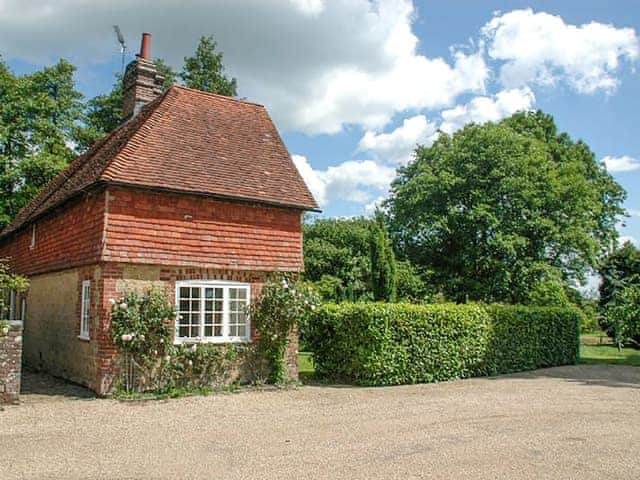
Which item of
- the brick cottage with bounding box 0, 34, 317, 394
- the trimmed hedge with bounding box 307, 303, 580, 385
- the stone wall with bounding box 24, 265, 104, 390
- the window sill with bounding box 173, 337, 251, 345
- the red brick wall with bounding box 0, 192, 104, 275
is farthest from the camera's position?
the trimmed hedge with bounding box 307, 303, 580, 385

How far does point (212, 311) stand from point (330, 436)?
17.4 ft

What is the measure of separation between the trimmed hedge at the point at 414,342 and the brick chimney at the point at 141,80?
9017mm

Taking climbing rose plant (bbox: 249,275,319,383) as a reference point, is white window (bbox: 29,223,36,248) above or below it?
above

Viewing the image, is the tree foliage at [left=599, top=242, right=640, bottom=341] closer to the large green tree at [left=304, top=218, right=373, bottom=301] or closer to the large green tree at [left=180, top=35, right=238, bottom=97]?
the large green tree at [left=304, top=218, right=373, bottom=301]

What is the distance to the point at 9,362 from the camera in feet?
33.9

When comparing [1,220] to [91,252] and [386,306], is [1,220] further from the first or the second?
[386,306]

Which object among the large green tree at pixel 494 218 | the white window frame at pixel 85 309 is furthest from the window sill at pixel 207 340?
the large green tree at pixel 494 218

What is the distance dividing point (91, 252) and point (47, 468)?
20.0ft

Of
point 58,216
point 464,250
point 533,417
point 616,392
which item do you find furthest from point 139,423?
point 464,250

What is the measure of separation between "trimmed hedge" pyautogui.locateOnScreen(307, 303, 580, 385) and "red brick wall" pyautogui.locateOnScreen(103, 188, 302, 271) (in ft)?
6.80

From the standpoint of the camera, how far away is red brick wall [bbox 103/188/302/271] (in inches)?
458

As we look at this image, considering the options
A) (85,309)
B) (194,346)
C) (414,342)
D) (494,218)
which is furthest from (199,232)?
(494,218)

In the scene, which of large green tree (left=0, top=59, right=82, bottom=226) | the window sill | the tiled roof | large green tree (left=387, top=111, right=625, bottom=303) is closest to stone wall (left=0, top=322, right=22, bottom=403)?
the window sill

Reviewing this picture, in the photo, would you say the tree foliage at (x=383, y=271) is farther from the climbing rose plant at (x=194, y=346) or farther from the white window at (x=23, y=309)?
the white window at (x=23, y=309)
